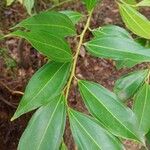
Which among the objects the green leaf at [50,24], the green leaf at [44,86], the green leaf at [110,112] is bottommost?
the green leaf at [110,112]

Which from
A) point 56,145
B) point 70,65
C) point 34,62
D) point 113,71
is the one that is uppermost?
point 70,65

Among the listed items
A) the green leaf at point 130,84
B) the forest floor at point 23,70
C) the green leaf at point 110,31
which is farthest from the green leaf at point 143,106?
the forest floor at point 23,70

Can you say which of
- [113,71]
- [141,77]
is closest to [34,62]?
[113,71]

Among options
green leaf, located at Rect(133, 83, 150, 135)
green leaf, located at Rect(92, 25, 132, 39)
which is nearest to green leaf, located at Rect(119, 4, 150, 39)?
green leaf, located at Rect(92, 25, 132, 39)

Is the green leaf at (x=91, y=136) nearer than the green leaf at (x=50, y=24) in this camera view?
Yes

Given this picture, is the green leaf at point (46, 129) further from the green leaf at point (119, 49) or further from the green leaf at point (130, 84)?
the green leaf at point (130, 84)

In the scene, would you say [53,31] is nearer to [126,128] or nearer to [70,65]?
[70,65]

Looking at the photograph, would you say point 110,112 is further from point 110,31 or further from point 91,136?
point 110,31
